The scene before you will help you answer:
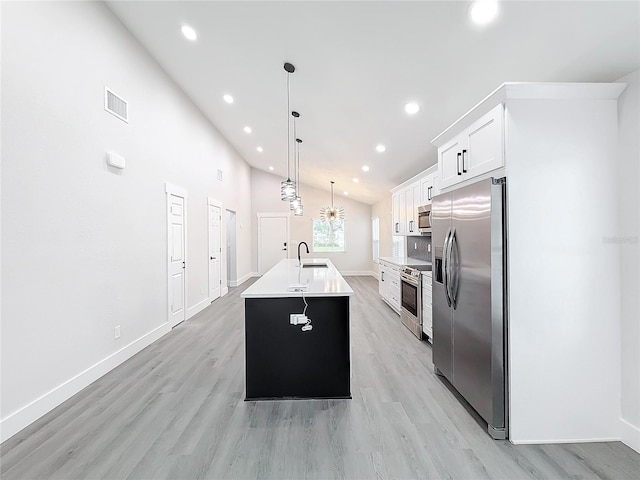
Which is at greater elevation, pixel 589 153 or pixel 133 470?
pixel 589 153

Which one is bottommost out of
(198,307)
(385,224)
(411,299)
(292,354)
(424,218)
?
(198,307)

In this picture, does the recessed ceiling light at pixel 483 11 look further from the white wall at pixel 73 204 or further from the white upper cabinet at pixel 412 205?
the white wall at pixel 73 204

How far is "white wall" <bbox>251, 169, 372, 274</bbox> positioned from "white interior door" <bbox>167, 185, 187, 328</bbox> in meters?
5.29

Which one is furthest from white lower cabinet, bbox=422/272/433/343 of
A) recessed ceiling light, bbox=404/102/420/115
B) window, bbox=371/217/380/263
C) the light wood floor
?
window, bbox=371/217/380/263

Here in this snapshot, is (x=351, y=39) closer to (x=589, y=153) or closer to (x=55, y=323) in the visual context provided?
(x=589, y=153)

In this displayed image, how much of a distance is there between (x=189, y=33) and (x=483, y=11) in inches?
120

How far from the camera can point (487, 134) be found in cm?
224

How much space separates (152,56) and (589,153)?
4.92 m

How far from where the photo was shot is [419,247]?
577 cm

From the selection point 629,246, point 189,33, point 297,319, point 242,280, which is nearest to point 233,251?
point 242,280

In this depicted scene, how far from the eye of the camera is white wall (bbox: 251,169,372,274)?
10453 millimetres

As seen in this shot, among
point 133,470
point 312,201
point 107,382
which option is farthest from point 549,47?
point 312,201

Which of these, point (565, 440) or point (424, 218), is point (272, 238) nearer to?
point (424, 218)

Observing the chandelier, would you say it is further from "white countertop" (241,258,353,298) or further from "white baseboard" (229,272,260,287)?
"white baseboard" (229,272,260,287)
